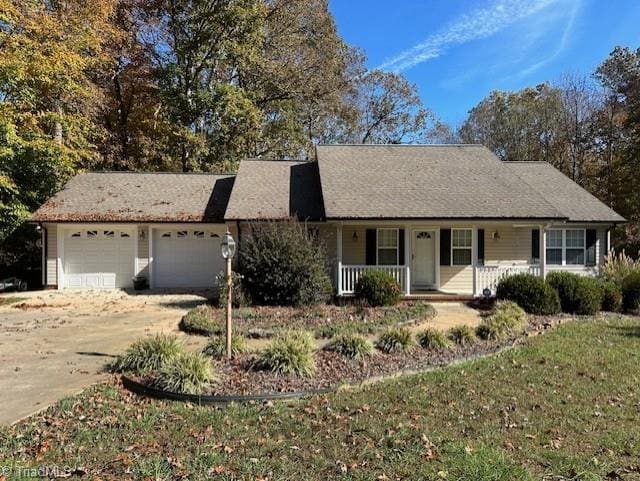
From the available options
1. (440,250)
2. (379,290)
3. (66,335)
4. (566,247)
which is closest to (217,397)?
(66,335)

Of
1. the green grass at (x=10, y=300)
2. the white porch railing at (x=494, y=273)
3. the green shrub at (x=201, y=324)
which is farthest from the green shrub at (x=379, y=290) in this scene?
the green grass at (x=10, y=300)

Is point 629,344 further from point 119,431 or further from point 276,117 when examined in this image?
point 276,117

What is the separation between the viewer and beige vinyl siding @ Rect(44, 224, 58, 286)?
53.2ft

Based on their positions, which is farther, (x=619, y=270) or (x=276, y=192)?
(x=276, y=192)

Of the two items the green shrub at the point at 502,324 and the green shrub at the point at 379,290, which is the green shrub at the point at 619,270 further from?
the green shrub at the point at 379,290

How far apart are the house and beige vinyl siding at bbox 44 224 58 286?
37 millimetres

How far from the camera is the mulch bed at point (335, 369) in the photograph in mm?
5883

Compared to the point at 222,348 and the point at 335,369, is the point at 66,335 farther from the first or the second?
the point at 335,369

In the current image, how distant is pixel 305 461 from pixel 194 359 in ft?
8.66

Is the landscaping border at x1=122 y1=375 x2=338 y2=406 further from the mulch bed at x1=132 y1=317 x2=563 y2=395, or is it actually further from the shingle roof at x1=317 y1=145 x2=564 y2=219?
the shingle roof at x1=317 y1=145 x2=564 y2=219

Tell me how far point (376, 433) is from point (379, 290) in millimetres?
7930

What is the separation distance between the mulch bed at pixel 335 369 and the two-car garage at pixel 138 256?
10338mm

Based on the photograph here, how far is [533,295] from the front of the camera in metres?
11.6

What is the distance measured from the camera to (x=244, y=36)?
907 inches
